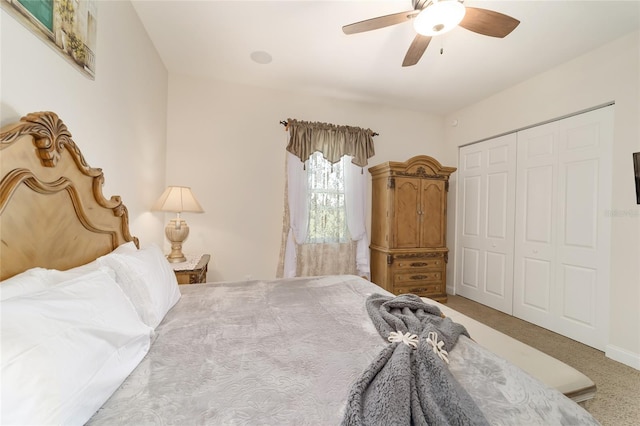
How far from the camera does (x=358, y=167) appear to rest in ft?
11.1

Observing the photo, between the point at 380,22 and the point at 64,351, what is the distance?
2114 mm

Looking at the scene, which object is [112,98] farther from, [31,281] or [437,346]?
[437,346]

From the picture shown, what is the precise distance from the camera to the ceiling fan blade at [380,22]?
1.57 meters

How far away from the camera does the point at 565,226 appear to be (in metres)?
2.55

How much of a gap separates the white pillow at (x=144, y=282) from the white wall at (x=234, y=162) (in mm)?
1619

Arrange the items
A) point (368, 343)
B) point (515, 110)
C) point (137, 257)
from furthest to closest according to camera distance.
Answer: point (515, 110) < point (137, 257) < point (368, 343)

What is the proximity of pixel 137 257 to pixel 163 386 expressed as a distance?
29.3 inches

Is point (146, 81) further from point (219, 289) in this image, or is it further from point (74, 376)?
point (74, 376)

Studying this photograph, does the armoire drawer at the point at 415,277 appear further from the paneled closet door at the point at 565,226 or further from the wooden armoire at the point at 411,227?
the paneled closet door at the point at 565,226

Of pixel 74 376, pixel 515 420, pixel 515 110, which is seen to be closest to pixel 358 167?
pixel 515 110

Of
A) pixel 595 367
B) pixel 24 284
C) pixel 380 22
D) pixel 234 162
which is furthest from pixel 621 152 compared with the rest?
pixel 24 284

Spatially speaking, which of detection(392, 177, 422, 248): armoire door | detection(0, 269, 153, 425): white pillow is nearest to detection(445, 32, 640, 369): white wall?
detection(392, 177, 422, 248): armoire door

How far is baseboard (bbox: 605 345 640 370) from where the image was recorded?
202cm

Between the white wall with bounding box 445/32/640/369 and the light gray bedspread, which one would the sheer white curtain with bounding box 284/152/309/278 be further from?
the white wall with bounding box 445/32/640/369
